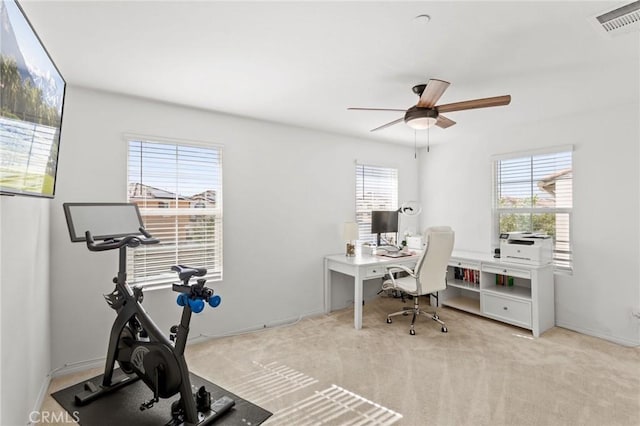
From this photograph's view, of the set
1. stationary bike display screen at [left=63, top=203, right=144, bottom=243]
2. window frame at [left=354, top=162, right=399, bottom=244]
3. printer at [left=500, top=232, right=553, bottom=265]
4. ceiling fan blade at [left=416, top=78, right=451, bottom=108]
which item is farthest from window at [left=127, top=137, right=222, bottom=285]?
printer at [left=500, top=232, right=553, bottom=265]

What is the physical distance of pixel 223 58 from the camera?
233 cm

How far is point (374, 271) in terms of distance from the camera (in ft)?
12.8

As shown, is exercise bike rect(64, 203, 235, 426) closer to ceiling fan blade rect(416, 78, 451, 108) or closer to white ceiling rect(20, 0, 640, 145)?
white ceiling rect(20, 0, 640, 145)

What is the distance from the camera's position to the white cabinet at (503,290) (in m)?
3.57

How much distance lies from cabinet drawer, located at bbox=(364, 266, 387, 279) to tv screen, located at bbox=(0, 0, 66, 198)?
9.78 ft

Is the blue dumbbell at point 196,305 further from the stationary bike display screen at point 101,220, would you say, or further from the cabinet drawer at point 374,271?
the cabinet drawer at point 374,271

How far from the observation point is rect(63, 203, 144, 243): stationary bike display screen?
2.26m

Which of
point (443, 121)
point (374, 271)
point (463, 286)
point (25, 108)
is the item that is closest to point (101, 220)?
point (25, 108)

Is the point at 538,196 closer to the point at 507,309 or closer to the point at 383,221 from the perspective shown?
the point at 507,309

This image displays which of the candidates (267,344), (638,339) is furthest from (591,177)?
(267,344)

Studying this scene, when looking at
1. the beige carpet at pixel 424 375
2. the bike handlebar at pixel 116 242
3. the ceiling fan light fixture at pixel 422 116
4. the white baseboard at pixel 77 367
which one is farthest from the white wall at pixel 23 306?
the ceiling fan light fixture at pixel 422 116

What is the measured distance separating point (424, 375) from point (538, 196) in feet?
9.05

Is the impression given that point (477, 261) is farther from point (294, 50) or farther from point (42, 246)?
point (42, 246)

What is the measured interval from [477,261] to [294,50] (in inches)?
130
